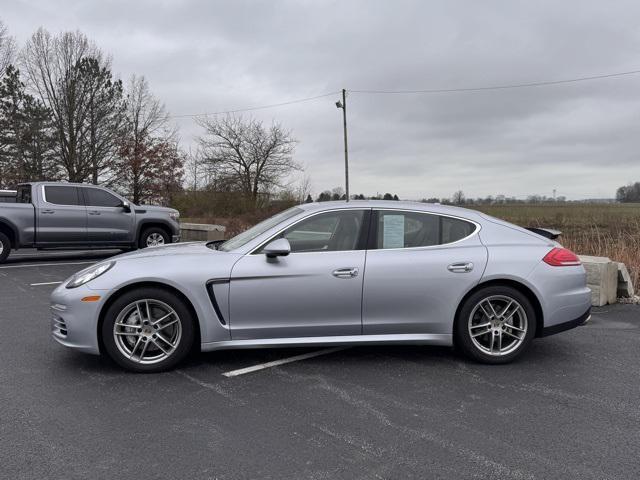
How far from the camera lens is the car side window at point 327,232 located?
430 centimetres

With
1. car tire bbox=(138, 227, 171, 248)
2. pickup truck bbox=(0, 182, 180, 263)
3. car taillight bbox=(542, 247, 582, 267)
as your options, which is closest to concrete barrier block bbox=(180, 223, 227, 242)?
car tire bbox=(138, 227, 171, 248)

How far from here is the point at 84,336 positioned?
13.0 ft

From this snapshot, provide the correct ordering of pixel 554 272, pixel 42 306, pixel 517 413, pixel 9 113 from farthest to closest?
pixel 9 113 < pixel 42 306 < pixel 554 272 < pixel 517 413

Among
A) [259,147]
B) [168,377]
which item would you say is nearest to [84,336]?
[168,377]

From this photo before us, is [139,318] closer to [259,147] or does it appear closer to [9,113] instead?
[9,113]

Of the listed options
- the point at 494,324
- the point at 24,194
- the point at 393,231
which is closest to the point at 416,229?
the point at 393,231

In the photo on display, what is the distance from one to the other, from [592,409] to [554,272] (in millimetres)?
1280

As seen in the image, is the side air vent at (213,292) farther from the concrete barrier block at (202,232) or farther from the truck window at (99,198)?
the concrete barrier block at (202,232)

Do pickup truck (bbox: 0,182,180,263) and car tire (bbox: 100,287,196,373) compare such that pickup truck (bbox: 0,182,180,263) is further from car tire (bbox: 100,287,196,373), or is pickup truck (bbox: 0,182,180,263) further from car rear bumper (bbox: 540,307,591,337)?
car rear bumper (bbox: 540,307,591,337)

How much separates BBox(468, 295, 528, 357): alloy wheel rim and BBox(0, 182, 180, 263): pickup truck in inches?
387

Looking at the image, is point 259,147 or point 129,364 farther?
point 259,147

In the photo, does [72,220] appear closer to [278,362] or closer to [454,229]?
[278,362]

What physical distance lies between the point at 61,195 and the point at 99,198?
0.81 metres

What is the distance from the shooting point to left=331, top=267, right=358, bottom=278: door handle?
13.5ft
